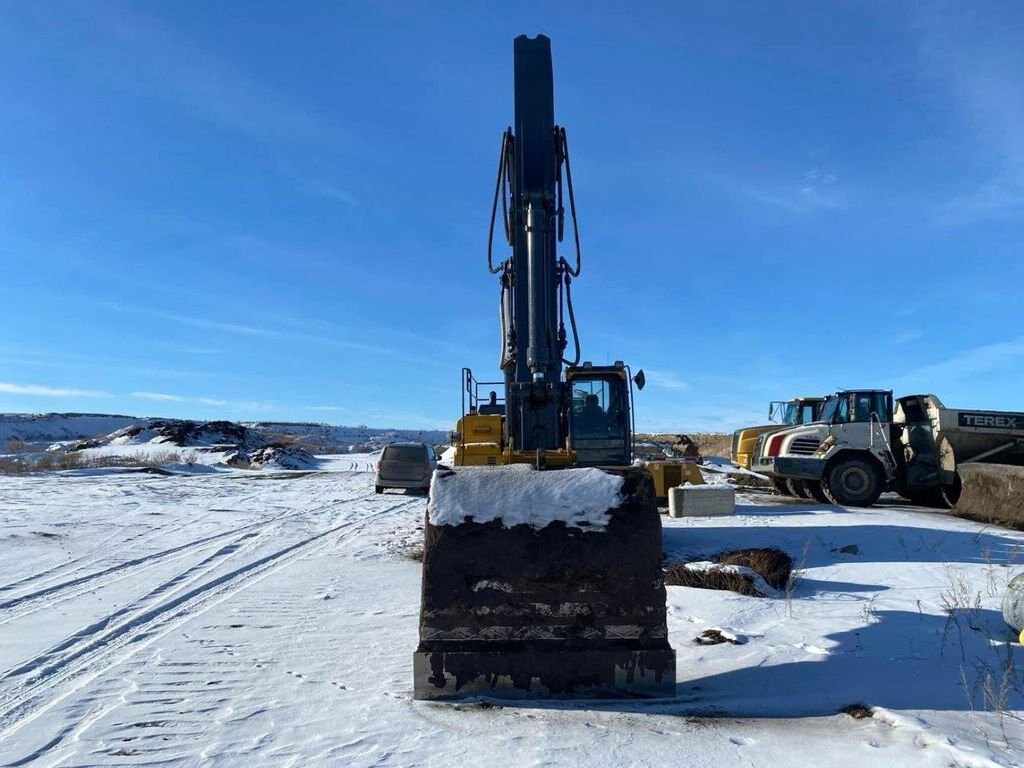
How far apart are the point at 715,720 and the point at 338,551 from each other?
789 cm

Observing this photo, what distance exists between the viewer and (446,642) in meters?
4.79

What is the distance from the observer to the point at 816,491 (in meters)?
19.1

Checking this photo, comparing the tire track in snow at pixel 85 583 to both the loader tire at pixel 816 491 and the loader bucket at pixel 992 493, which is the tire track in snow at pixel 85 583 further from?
the loader bucket at pixel 992 493

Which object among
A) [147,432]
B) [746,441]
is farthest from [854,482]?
[147,432]

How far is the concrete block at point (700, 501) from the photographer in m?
14.2

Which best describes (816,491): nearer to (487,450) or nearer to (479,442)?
(479,442)

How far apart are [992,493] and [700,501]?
5986 millimetres

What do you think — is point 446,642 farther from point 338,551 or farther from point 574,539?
point 338,551

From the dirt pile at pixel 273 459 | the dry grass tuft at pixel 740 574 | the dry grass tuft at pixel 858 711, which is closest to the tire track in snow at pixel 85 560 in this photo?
the dry grass tuft at pixel 740 574

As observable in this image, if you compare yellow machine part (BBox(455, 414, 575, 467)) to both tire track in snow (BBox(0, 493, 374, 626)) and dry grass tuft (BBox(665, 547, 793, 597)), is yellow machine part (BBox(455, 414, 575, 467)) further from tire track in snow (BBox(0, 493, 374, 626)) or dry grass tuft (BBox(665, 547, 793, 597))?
tire track in snow (BBox(0, 493, 374, 626))

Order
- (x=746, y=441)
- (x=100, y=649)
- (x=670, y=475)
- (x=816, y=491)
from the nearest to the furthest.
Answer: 1. (x=100, y=649)
2. (x=670, y=475)
3. (x=816, y=491)
4. (x=746, y=441)

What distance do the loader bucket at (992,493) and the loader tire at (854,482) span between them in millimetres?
1873

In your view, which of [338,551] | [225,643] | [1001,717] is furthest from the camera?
[338,551]

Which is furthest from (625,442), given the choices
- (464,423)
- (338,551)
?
(338,551)
